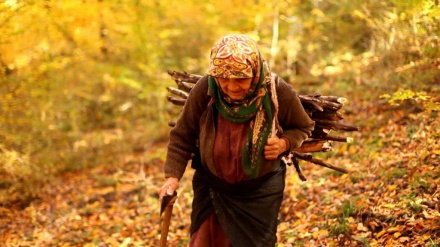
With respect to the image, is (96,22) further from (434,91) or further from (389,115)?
(434,91)

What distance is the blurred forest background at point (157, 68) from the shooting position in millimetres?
6840

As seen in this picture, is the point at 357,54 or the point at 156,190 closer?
the point at 156,190

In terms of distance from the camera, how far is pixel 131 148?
452 inches

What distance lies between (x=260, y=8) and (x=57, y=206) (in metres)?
6.53

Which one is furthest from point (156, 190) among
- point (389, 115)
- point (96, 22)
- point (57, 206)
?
point (96, 22)

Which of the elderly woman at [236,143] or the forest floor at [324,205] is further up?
the elderly woman at [236,143]

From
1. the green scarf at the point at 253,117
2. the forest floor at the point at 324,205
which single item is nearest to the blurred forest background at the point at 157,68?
the forest floor at the point at 324,205

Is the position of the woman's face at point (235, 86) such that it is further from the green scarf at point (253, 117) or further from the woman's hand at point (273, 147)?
the woman's hand at point (273, 147)

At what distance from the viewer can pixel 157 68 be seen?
1159 cm

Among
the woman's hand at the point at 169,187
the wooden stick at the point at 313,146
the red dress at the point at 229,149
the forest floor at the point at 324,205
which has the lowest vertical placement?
the forest floor at the point at 324,205

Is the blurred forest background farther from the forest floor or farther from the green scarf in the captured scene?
the green scarf

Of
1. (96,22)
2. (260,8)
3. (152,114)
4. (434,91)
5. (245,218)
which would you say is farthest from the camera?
(152,114)

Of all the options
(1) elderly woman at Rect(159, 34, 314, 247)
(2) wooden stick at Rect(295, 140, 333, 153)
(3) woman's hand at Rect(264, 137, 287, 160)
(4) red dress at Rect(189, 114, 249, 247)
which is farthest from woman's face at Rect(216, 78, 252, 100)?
(2) wooden stick at Rect(295, 140, 333, 153)

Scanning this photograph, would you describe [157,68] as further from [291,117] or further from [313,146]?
[291,117]
